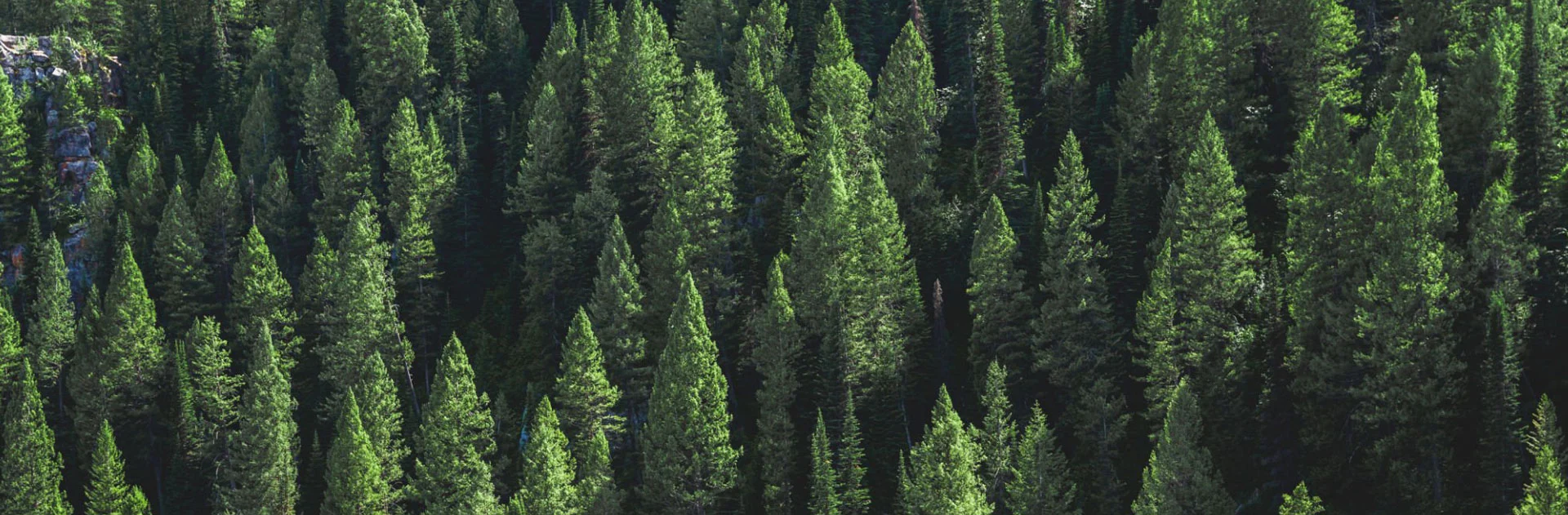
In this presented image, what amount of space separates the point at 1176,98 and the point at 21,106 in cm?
9473

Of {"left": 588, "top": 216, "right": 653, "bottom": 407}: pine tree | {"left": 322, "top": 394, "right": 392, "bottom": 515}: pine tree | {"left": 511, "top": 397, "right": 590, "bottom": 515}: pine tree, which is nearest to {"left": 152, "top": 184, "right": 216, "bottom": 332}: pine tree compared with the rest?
{"left": 322, "top": 394, "right": 392, "bottom": 515}: pine tree

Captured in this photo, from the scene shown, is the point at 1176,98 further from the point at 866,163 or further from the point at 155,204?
the point at 155,204

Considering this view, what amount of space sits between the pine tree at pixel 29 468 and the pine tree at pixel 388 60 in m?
36.2

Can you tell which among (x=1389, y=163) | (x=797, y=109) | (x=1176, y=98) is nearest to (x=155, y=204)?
(x=797, y=109)

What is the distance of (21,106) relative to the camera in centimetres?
13312

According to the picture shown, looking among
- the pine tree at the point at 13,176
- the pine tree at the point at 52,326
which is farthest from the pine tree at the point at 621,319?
the pine tree at the point at 13,176

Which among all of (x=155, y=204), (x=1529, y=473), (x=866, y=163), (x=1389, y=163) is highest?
(x=155, y=204)

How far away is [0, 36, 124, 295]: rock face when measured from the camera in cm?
12506

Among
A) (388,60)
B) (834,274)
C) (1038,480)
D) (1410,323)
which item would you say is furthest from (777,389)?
(388,60)

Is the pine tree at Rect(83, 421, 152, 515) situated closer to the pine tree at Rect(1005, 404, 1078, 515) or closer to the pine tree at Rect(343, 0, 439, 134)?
the pine tree at Rect(343, 0, 439, 134)

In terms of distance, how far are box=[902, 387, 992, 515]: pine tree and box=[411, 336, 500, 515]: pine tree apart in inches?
999

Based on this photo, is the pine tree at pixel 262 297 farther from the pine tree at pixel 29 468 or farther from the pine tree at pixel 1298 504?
the pine tree at pixel 1298 504

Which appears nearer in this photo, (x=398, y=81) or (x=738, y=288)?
(x=738, y=288)

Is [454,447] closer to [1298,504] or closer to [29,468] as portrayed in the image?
[29,468]
